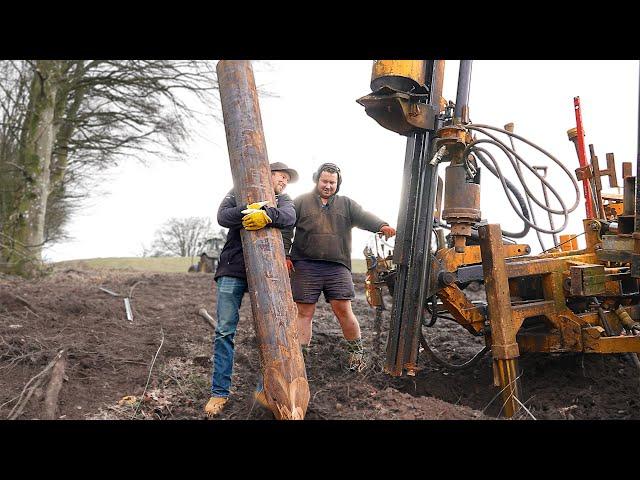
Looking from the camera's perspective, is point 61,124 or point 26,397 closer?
point 26,397

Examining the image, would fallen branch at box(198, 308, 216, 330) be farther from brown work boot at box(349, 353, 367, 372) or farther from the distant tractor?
the distant tractor

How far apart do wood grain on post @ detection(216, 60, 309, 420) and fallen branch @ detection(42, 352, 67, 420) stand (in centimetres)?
157

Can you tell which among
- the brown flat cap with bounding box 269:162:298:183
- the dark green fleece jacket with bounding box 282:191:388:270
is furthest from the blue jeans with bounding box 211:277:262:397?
the dark green fleece jacket with bounding box 282:191:388:270

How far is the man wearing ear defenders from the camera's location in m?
4.47

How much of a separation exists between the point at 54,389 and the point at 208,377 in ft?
3.79

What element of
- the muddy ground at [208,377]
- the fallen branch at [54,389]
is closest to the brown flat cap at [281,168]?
the muddy ground at [208,377]

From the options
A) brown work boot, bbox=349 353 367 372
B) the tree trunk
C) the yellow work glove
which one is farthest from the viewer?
the tree trunk

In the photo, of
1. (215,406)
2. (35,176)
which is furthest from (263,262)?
(35,176)

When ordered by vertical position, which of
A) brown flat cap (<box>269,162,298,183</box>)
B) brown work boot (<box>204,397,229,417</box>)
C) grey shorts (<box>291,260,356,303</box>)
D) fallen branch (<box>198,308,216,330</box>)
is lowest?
brown work boot (<box>204,397,229,417</box>)

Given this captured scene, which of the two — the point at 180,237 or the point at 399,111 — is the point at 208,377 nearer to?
the point at 399,111

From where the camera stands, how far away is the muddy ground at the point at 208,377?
137 inches

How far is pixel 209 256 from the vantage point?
1967 cm

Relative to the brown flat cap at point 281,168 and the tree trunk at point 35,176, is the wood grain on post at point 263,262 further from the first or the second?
the tree trunk at point 35,176

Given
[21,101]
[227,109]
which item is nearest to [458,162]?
[227,109]
